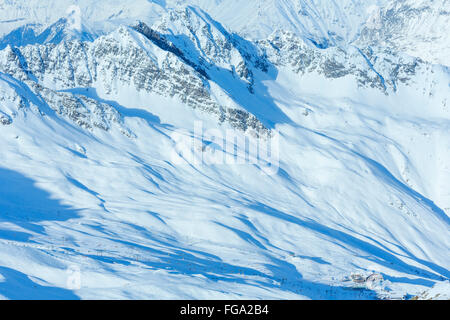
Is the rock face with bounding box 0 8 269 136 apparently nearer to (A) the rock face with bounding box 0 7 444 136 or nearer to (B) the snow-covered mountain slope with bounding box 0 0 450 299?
(A) the rock face with bounding box 0 7 444 136

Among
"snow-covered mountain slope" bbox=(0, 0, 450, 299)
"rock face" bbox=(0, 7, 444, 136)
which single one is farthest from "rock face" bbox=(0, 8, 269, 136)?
"snow-covered mountain slope" bbox=(0, 0, 450, 299)

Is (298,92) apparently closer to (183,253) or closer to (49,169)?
(49,169)

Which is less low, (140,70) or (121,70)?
(121,70)

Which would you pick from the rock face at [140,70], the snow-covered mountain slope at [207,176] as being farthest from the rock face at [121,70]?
the snow-covered mountain slope at [207,176]

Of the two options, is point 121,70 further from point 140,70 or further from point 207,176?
point 207,176

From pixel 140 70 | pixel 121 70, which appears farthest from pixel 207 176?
pixel 121 70

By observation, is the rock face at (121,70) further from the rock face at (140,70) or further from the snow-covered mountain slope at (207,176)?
the snow-covered mountain slope at (207,176)

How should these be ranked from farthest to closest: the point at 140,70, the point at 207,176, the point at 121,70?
the point at 121,70 → the point at 140,70 → the point at 207,176

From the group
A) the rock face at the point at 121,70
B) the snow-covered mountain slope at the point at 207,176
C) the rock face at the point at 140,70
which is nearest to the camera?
the snow-covered mountain slope at the point at 207,176
